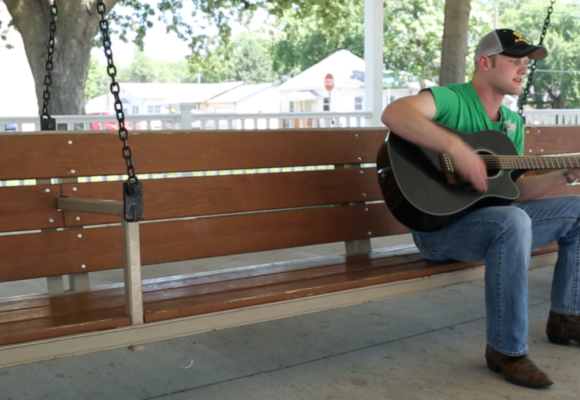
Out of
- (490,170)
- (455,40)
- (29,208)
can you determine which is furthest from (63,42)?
(490,170)

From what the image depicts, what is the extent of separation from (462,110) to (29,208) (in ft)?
6.25

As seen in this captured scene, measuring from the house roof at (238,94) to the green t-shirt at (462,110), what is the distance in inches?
2197

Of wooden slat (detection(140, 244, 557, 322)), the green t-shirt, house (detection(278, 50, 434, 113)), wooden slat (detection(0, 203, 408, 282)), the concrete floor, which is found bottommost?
the concrete floor

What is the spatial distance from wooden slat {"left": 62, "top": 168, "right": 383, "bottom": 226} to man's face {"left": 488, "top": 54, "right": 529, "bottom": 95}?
81 centimetres

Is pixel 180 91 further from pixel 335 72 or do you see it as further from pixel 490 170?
pixel 490 170

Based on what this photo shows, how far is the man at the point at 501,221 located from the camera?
314 cm

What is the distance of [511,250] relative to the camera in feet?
10.3

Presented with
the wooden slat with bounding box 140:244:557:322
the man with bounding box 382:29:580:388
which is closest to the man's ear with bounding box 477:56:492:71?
the man with bounding box 382:29:580:388

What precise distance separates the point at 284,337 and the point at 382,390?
0.95 meters

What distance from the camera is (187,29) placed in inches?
700

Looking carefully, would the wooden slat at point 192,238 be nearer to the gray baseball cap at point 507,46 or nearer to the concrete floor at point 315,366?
the concrete floor at point 315,366

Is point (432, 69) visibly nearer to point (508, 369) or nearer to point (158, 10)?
point (158, 10)

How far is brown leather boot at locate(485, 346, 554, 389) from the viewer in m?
3.12

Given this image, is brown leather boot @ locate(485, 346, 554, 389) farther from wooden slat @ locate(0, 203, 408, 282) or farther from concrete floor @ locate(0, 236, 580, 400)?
wooden slat @ locate(0, 203, 408, 282)
